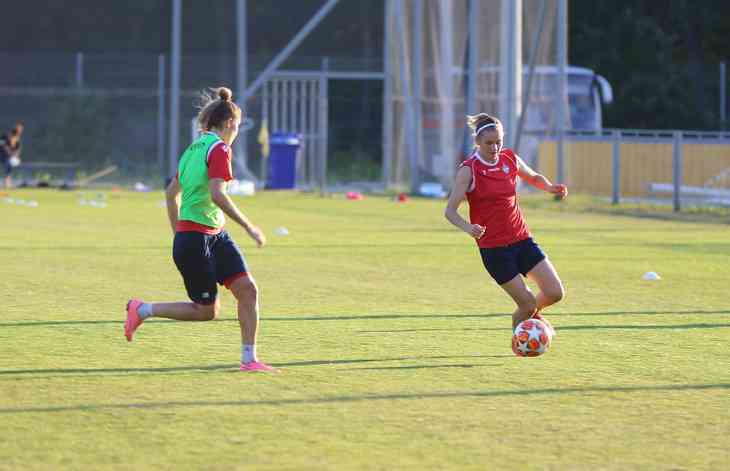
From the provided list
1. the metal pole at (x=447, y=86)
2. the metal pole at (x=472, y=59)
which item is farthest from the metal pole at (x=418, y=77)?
the metal pole at (x=472, y=59)

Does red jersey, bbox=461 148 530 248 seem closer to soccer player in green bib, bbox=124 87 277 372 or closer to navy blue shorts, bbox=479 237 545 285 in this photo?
navy blue shorts, bbox=479 237 545 285

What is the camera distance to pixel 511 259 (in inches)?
378

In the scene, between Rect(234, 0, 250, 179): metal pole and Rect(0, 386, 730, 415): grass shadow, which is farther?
Rect(234, 0, 250, 179): metal pole

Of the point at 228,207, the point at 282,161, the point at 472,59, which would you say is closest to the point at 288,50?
the point at 282,161

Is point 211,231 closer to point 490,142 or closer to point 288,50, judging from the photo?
point 490,142

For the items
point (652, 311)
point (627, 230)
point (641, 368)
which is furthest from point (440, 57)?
point (641, 368)

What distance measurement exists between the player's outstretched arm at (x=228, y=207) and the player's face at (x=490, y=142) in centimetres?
195

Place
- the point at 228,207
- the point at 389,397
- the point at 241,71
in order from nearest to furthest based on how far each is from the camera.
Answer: the point at 389,397 → the point at 228,207 → the point at 241,71

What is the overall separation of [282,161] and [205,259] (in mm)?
25775

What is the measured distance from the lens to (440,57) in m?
34.4

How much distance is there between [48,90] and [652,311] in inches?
1143

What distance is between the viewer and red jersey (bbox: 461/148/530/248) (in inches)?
379

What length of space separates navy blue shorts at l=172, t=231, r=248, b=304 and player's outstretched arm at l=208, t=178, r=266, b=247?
28 centimetres

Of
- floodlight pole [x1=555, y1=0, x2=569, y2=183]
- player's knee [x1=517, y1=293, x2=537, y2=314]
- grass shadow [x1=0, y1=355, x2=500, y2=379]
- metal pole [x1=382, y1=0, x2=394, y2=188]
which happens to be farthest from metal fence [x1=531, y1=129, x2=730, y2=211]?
grass shadow [x1=0, y1=355, x2=500, y2=379]
